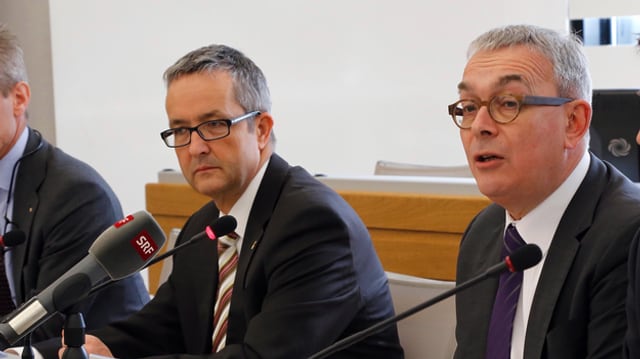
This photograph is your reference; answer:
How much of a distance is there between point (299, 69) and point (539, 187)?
14.5 ft

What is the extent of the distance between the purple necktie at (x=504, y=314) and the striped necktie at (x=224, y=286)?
27.7 inches

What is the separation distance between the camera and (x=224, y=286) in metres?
2.44

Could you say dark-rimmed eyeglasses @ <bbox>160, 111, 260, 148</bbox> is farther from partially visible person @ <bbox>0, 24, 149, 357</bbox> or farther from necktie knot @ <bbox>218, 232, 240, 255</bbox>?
partially visible person @ <bbox>0, 24, 149, 357</bbox>

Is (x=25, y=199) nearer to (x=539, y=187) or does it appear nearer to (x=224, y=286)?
(x=224, y=286)

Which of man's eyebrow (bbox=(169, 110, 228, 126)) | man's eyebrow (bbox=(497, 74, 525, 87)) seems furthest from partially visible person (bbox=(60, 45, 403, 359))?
man's eyebrow (bbox=(497, 74, 525, 87))

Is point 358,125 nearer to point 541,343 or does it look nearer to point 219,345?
point 219,345

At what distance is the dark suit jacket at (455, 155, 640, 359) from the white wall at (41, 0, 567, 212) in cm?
407

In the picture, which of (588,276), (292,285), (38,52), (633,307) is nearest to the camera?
(633,307)

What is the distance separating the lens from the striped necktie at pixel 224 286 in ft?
7.93

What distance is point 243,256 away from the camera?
7.80ft

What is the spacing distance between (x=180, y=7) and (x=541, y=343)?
177 inches

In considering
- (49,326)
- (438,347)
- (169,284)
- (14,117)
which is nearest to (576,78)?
(438,347)

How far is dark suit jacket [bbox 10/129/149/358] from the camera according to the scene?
2.75 m

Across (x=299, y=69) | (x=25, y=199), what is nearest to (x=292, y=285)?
(x=25, y=199)
